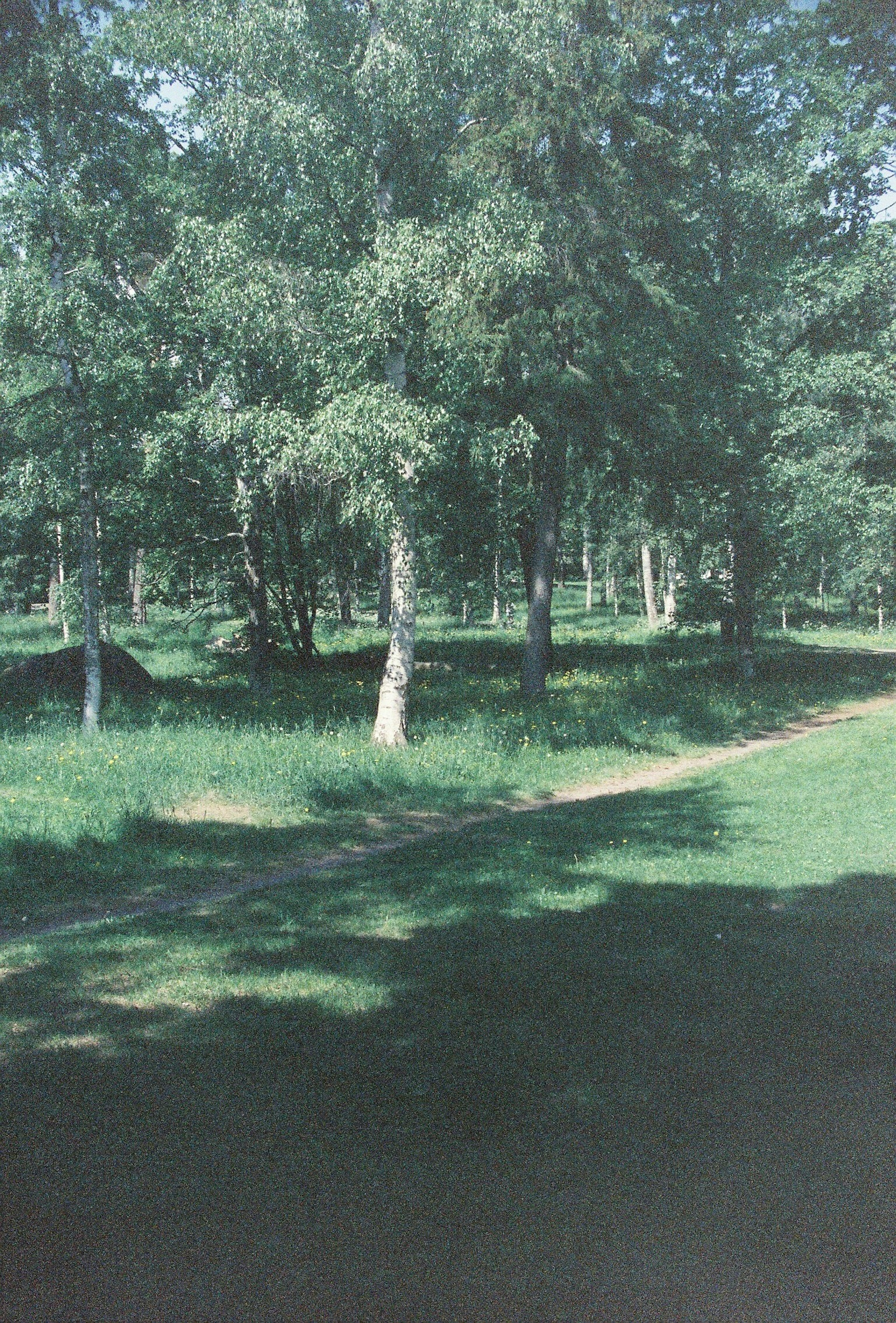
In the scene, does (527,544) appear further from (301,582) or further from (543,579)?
(301,582)

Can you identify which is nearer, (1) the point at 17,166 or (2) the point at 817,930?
(2) the point at 817,930

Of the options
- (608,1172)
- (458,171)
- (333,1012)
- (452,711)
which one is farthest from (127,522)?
(608,1172)

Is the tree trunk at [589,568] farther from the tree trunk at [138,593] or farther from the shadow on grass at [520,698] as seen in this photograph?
the shadow on grass at [520,698]

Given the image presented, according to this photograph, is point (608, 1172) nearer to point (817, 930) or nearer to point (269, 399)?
point (817, 930)

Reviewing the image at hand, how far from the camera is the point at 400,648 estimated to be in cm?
1530

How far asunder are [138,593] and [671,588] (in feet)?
Result: 71.4

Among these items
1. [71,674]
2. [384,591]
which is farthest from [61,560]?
[384,591]

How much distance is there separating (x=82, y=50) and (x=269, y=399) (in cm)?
643

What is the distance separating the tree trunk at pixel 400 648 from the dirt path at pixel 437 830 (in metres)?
2.73

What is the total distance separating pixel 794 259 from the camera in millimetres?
25062

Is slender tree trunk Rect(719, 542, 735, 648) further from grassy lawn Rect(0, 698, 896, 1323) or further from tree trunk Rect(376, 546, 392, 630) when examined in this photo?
grassy lawn Rect(0, 698, 896, 1323)

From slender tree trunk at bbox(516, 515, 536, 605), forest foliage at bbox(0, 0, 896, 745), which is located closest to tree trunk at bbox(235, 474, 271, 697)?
forest foliage at bbox(0, 0, 896, 745)

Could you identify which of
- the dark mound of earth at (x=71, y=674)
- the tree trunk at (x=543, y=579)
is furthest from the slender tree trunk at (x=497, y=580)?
the dark mound of earth at (x=71, y=674)

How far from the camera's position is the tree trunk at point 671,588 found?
3072 cm
